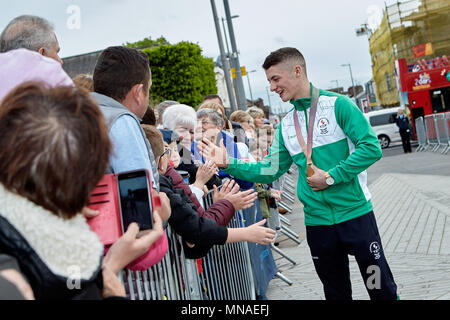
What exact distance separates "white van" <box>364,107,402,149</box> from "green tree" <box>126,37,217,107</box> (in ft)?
57.5

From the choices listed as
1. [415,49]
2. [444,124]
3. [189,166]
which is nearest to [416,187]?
[189,166]

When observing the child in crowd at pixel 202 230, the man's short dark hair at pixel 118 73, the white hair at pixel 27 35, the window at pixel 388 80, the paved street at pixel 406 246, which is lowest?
the paved street at pixel 406 246

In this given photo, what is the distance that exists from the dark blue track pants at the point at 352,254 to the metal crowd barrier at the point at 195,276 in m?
0.77

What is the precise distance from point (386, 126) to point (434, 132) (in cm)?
734

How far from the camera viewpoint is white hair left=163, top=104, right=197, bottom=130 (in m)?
4.52

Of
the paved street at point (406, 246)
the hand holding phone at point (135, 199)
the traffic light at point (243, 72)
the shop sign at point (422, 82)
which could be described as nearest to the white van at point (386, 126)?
the shop sign at point (422, 82)

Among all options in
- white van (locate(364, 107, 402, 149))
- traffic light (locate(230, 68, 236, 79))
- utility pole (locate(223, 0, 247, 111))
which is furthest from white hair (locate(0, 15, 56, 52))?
white van (locate(364, 107, 402, 149))

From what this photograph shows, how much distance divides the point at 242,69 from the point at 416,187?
10.2 meters

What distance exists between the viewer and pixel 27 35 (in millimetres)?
2947

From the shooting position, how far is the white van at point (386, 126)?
28.5 meters

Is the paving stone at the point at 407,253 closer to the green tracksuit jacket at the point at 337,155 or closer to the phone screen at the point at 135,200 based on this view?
the green tracksuit jacket at the point at 337,155

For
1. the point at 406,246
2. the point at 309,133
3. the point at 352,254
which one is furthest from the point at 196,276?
the point at 406,246
